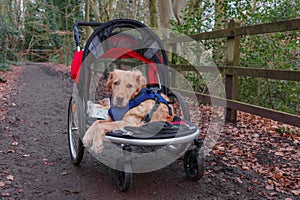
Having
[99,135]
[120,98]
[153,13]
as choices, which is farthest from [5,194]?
[153,13]

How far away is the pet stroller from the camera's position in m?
2.79

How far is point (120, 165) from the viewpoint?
2.86 m

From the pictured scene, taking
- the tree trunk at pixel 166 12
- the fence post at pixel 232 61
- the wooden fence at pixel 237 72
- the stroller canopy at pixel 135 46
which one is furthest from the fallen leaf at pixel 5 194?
the tree trunk at pixel 166 12

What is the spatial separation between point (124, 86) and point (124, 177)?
101 cm

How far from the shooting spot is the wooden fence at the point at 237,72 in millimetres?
3924

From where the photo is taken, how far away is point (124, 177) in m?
2.85

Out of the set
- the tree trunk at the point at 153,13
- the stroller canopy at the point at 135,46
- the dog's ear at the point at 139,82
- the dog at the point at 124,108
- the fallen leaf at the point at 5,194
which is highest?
the tree trunk at the point at 153,13

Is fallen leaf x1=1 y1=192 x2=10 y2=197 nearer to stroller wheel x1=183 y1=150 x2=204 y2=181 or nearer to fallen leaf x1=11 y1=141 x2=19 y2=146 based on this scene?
fallen leaf x1=11 y1=141 x2=19 y2=146

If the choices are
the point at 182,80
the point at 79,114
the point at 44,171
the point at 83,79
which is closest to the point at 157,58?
the point at 83,79

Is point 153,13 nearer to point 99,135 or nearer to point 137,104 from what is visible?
point 137,104

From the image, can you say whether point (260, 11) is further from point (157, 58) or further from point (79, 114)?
point (79, 114)

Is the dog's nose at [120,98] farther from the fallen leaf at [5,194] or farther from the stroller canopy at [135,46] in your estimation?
the fallen leaf at [5,194]

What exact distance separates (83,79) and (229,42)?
2.94 metres

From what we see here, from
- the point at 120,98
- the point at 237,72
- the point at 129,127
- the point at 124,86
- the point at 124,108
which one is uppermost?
the point at 237,72
